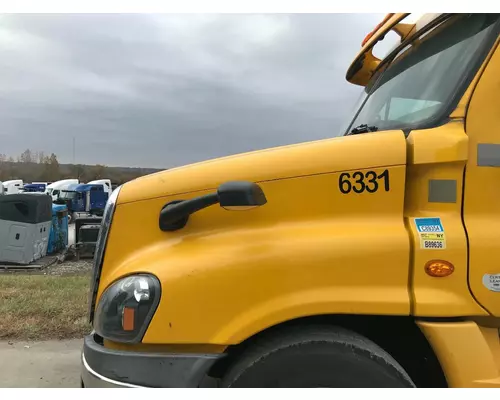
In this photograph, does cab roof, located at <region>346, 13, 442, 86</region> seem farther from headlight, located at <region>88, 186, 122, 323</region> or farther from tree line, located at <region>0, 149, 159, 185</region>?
tree line, located at <region>0, 149, 159, 185</region>

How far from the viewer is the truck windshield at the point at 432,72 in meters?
2.03

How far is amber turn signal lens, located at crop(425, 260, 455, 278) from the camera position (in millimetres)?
1875

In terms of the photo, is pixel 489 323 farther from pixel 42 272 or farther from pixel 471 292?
pixel 42 272

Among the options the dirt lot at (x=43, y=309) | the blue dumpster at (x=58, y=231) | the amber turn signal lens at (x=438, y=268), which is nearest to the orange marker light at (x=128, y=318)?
the amber turn signal lens at (x=438, y=268)

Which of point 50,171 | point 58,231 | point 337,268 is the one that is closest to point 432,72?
point 337,268

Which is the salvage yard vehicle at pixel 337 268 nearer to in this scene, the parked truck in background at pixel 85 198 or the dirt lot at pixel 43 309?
the dirt lot at pixel 43 309

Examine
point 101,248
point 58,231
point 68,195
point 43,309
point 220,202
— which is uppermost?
point 220,202

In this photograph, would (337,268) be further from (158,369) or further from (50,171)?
(50,171)

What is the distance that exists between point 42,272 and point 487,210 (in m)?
11.5

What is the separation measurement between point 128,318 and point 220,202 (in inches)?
25.5

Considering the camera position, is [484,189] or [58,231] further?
[58,231]

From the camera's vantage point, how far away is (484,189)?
1937mm

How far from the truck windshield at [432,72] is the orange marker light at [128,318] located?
1.52 meters

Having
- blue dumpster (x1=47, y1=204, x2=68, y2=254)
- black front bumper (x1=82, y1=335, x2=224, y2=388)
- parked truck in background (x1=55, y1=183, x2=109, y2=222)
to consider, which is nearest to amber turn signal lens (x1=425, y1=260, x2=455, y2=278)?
black front bumper (x1=82, y1=335, x2=224, y2=388)
